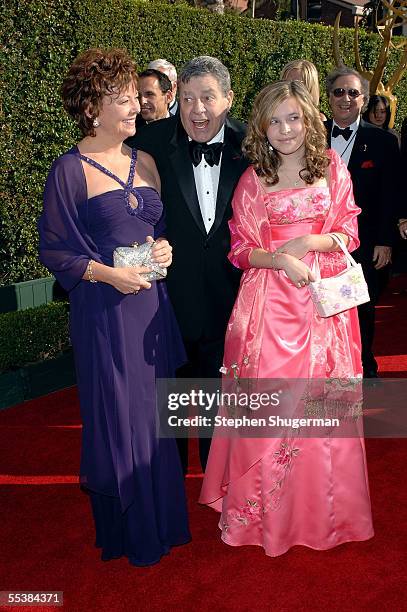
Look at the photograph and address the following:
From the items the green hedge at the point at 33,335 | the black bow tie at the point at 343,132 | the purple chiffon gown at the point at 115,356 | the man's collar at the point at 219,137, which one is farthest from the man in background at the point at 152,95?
the purple chiffon gown at the point at 115,356

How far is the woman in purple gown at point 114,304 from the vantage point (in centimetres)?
316

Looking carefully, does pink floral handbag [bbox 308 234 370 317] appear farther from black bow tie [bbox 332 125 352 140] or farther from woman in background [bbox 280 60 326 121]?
black bow tie [bbox 332 125 352 140]

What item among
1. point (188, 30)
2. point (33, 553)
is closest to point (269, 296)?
point (33, 553)

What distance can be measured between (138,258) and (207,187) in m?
0.76

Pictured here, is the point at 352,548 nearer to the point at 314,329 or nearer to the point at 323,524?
the point at 323,524

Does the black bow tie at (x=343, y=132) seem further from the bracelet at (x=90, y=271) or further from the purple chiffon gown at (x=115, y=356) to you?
the bracelet at (x=90, y=271)

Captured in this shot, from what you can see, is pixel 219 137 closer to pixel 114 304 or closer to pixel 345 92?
pixel 114 304

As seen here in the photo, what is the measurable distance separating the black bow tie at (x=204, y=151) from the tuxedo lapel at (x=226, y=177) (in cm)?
5

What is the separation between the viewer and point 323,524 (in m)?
3.53

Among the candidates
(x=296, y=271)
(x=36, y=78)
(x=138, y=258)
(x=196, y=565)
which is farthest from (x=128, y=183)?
(x=36, y=78)

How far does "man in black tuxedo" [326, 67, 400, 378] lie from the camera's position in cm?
530

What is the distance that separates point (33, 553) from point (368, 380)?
10.6 ft

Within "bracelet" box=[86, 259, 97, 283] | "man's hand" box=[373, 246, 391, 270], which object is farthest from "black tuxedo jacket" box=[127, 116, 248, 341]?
"man's hand" box=[373, 246, 391, 270]

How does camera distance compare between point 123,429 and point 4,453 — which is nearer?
point 123,429
